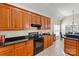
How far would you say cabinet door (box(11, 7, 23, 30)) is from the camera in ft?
11.7

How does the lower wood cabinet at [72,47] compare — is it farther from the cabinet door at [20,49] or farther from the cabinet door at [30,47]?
the cabinet door at [20,49]

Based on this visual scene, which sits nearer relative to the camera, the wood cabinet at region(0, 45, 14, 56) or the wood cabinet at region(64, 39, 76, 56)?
the wood cabinet at region(0, 45, 14, 56)

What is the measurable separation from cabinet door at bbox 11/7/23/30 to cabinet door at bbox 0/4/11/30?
0.67ft

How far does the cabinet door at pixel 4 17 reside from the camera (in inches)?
122

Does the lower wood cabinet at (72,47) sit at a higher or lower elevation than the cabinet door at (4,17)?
lower

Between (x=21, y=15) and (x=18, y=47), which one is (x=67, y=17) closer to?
(x=21, y=15)

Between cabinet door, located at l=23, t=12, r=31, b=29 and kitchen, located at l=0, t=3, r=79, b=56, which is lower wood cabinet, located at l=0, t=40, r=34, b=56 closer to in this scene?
kitchen, located at l=0, t=3, r=79, b=56

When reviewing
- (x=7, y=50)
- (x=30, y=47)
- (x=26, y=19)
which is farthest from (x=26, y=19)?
(x=7, y=50)

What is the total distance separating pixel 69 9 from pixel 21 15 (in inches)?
66.2

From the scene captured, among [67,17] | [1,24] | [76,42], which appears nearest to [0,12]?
[1,24]

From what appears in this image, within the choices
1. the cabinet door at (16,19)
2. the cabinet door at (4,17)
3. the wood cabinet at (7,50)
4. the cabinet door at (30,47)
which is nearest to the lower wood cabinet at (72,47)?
the cabinet door at (30,47)

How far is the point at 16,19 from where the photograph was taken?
3758 mm

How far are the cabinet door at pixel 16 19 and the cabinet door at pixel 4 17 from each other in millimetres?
203

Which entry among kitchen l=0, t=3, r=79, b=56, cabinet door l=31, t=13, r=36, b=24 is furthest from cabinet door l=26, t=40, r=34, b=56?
cabinet door l=31, t=13, r=36, b=24
